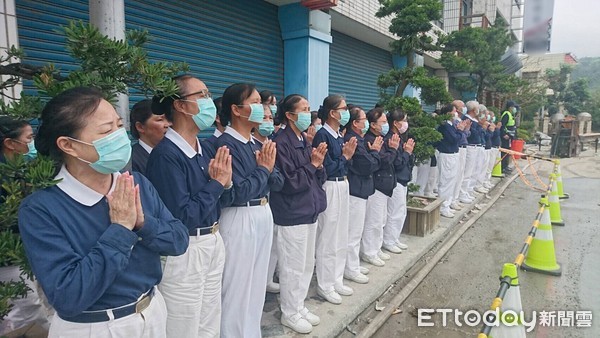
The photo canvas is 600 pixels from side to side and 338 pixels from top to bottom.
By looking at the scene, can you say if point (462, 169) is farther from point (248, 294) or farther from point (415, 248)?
point (248, 294)

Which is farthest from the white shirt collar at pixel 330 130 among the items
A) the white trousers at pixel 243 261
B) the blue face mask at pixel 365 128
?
the white trousers at pixel 243 261

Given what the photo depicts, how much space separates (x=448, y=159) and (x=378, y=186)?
3.24 metres

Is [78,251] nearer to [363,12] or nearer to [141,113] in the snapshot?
[141,113]

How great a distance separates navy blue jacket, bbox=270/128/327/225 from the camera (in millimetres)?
3217

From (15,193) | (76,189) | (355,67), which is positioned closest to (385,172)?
(76,189)

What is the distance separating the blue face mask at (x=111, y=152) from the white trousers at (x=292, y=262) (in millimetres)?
1815

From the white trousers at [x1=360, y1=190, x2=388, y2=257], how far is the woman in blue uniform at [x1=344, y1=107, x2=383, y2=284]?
1.15 ft

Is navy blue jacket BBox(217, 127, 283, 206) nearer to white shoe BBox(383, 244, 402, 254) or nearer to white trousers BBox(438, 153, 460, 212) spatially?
white shoe BBox(383, 244, 402, 254)

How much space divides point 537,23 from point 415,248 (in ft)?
89.7

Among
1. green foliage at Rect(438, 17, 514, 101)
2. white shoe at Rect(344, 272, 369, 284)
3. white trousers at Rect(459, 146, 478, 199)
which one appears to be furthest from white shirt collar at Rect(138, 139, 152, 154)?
green foliage at Rect(438, 17, 514, 101)

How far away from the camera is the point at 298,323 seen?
10.9 ft

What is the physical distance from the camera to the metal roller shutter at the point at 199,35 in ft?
12.4

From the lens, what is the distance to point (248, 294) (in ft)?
9.22

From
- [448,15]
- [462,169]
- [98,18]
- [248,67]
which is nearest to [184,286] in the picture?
[98,18]
